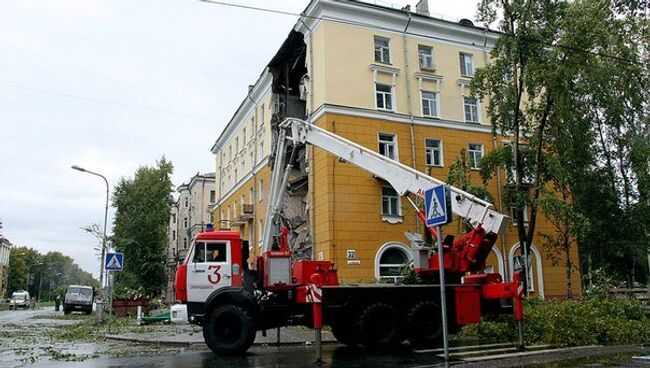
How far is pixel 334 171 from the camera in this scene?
26125 millimetres

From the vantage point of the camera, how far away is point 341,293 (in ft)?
43.4

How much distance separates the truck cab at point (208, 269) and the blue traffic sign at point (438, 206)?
5883mm

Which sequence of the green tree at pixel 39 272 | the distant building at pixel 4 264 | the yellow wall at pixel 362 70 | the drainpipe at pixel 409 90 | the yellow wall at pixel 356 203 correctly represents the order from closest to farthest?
1. the yellow wall at pixel 356 203
2. the yellow wall at pixel 362 70
3. the drainpipe at pixel 409 90
4. the distant building at pixel 4 264
5. the green tree at pixel 39 272

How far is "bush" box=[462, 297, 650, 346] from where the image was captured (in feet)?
44.8

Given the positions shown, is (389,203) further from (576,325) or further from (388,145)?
(576,325)

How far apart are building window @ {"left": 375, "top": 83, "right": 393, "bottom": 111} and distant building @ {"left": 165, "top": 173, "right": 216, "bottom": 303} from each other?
3941 centimetres

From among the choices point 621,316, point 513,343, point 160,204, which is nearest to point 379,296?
point 513,343

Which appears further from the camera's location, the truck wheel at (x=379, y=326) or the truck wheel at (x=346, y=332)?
the truck wheel at (x=346, y=332)

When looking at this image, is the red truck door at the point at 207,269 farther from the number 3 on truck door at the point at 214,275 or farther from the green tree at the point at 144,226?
the green tree at the point at 144,226

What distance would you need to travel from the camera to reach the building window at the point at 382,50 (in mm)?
28719

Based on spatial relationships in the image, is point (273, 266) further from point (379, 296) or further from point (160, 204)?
point (160, 204)

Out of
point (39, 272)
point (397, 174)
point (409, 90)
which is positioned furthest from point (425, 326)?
point (39, 272)

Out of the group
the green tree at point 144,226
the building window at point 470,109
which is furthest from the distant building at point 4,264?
the building window at point 470,109

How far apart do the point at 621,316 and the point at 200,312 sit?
11457mm
